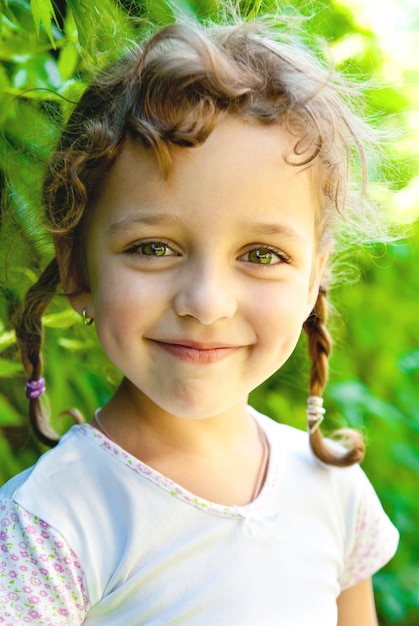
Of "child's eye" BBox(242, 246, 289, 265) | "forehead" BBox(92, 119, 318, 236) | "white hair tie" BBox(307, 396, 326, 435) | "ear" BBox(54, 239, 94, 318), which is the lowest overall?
"white hair tie" BBox(307, 396, 326, 435)

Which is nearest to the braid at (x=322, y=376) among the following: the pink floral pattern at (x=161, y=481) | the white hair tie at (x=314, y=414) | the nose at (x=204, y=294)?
the white hair tie at (x=314, y=414)

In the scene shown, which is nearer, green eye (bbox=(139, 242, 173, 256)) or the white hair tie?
green eye (bbox=(139, 242, 173, 256))

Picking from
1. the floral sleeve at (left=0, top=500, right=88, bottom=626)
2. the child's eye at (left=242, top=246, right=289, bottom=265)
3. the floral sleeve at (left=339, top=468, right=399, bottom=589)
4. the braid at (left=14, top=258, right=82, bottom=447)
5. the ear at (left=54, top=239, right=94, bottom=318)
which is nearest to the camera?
the floral sleeve at (left=0, top=500, right=88, bottom=626)

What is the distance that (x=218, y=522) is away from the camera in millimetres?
1606

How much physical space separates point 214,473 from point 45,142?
0.71 m

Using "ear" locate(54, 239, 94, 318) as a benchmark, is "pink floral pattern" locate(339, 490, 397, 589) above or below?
below

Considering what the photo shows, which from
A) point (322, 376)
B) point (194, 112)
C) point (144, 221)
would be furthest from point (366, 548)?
point (194, 112)

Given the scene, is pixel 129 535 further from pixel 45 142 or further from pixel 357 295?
pixel 357 295

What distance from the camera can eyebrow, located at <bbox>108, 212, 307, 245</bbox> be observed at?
1439 mm

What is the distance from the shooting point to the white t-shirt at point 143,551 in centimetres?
144

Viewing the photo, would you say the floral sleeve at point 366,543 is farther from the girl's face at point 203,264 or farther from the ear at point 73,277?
the ear at point 73,277

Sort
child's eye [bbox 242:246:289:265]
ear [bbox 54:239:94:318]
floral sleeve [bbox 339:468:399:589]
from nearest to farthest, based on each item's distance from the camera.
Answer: child's eye [bbox 242:246:289:265], ear [bbox 54:239:94:318], floral sleeve [bbox 339:468:399:589]

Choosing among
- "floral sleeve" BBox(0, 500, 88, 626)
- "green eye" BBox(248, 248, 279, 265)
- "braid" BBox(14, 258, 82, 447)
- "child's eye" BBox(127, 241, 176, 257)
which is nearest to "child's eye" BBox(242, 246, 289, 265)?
"green eye" BBox(248, 248, 279, 265)

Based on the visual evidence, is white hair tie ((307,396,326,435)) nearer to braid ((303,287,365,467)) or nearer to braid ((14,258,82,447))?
braid ((303,287,365,467))
